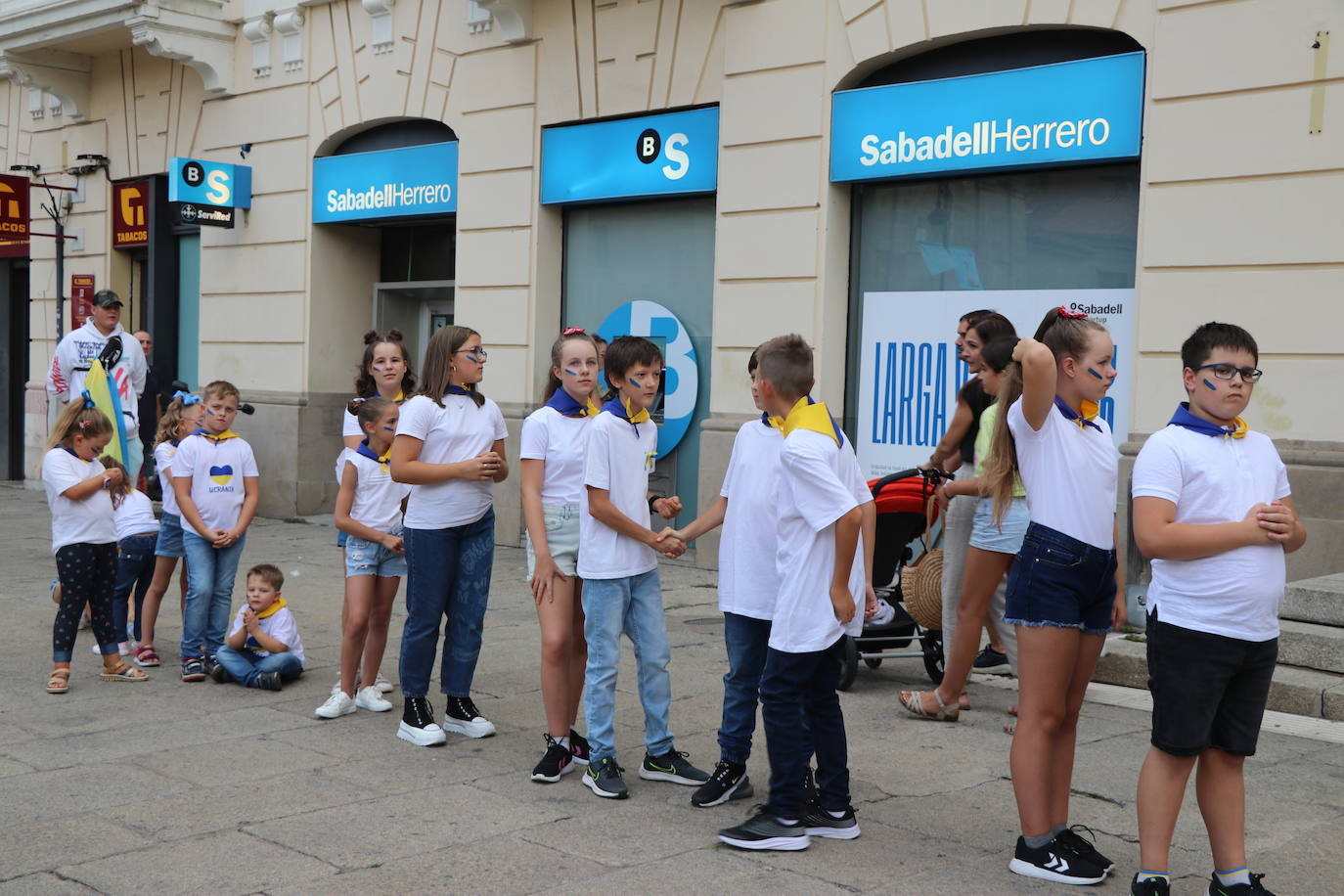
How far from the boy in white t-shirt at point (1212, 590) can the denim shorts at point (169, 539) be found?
5.29m

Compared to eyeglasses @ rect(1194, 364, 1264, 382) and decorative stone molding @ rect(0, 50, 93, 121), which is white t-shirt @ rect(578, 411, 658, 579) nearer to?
eyeglasses @ rect(1194, 364, 1264, 382)

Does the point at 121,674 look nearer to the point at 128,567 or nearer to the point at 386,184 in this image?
the point at 128,567

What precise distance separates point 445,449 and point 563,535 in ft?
2.40

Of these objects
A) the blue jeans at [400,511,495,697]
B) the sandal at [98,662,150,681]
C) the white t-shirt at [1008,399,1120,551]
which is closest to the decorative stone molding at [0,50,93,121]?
the sandal at [98,662,150,681]

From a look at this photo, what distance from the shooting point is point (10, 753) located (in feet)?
18.4

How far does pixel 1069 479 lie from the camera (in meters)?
4.21

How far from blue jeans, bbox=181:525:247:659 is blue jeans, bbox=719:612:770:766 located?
3.23 m

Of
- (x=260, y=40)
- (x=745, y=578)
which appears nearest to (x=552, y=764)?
(x=745, y=578)

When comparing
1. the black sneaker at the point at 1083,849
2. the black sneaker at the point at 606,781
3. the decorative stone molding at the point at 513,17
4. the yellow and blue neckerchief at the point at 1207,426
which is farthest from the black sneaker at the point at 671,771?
the decorative stone molding at the point at 513,17

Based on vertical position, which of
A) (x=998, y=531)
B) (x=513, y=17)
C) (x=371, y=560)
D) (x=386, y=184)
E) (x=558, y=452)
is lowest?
(x=371, y=560)

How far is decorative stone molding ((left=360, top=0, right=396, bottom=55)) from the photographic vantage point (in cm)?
1355

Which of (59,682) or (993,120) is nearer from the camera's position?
(59,682)

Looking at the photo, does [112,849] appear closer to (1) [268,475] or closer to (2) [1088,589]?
(2) [1088,589]

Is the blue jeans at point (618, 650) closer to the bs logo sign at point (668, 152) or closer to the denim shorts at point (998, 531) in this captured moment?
the denim shorts at point (998, 531)
